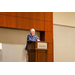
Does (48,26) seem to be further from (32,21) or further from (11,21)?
(11,21)

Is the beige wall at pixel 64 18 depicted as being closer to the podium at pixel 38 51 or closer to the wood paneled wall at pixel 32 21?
the wood paneled wall at pixel 32 21

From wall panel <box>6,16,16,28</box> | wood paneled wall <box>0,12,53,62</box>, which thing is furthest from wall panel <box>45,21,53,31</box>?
wall panel <box>6,16,16,28</box>

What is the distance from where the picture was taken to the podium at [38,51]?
3.65 m

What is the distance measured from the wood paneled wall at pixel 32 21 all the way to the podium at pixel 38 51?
99.4 inches

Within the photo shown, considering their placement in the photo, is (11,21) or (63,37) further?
(63,37)

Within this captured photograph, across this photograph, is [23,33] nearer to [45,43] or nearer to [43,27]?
[43,27]

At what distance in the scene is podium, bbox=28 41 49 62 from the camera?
3646 mm

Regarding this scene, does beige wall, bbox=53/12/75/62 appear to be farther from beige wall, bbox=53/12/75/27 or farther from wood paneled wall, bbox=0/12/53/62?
wood paneled wall, bbox=0/12/53/62

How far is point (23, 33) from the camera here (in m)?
6.43

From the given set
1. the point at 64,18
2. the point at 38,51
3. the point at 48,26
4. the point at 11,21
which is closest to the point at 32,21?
the point at 48,26

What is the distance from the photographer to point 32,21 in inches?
257

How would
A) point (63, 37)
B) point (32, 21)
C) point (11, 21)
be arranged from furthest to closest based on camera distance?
1. point (63, 37)
2. point (32, 21)
3. point (11, 21)

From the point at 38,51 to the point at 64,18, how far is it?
4230 millimetres
